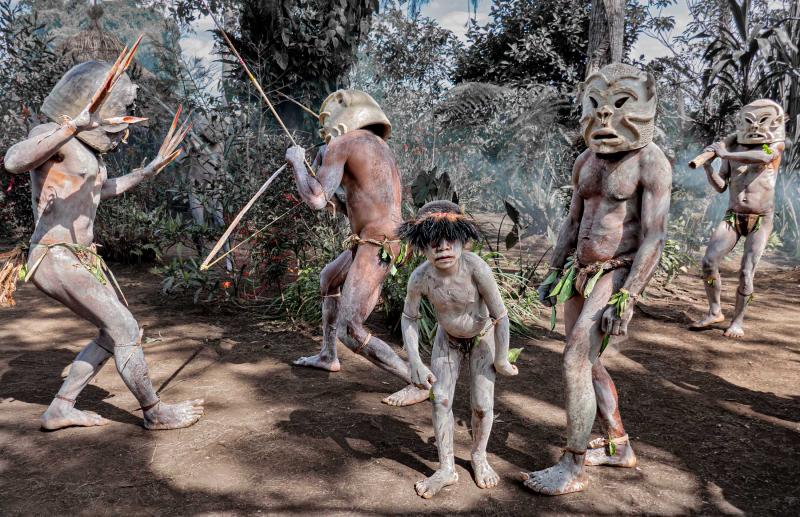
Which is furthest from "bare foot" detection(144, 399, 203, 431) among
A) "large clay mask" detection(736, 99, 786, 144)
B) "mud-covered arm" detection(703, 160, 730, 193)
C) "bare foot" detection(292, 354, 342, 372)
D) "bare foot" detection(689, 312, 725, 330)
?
"large clay mask" detection(736, 99, 786, 144)

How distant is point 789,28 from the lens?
31.2ft

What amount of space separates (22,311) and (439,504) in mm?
5239

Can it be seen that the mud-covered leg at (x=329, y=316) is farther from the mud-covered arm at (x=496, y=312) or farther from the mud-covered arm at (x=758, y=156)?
the mud-covered arm at (x=758, y=156)

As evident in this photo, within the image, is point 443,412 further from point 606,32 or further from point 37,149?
point 606,32

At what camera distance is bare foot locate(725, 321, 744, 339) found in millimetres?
5293

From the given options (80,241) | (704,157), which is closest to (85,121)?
(80,241)

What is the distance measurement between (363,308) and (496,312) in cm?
119

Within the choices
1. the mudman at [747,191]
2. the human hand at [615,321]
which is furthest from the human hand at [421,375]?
the mudman at [747,191]

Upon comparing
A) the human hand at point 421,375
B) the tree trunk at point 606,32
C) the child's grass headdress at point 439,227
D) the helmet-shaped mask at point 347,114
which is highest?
the tree trunk at point 606,32

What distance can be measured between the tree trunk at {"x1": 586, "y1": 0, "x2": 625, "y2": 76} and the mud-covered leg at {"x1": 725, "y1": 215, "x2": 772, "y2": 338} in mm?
2565

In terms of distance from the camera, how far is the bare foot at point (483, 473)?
2.68m

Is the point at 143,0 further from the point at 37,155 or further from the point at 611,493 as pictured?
the point at 611,493

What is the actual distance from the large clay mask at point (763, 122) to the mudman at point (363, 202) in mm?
3483

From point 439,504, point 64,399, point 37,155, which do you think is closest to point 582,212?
point 439,504
